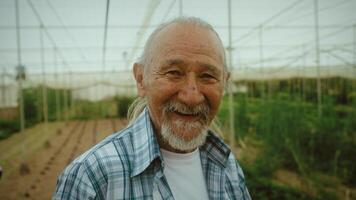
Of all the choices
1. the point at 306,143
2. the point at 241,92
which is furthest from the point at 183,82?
the point at 241,92

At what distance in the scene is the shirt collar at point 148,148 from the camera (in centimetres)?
Answer: 124

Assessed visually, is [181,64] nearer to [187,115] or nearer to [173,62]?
[173,62]

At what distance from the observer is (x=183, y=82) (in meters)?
1.36

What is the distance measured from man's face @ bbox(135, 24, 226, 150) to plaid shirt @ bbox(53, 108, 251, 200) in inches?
3.8

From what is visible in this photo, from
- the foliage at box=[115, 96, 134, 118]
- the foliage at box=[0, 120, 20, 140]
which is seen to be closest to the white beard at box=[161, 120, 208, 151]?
the foliage at box=[0, 120, 20, 140]

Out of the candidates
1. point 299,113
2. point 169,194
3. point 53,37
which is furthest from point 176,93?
point 53,37

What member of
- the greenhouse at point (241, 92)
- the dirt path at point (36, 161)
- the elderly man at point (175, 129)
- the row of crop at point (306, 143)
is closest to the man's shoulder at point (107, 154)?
the elderly man at point (175, 129)

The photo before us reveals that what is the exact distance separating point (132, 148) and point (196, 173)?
0.32 m

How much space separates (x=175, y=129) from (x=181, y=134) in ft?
0.11

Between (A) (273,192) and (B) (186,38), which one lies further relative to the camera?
(A) (273,192)

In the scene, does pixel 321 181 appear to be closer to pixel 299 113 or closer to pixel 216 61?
pixel 299 113

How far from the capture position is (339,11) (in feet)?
28.8

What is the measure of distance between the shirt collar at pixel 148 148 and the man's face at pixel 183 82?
0.19ft

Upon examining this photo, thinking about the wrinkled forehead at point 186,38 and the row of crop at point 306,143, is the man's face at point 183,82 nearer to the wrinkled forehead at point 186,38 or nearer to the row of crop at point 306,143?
the wrinkled forehead at point 186,38
